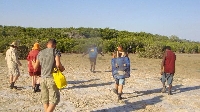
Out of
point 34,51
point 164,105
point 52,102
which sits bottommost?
point 164,105

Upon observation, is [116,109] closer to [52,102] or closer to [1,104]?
[52,102]

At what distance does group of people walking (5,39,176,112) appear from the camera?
6.47 m

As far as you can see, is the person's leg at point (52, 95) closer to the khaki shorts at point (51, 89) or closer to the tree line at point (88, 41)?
the khaki shorts at point (51, 89)

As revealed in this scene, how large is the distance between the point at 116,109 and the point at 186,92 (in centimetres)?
408

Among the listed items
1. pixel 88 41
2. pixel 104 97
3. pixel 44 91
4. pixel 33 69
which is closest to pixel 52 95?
pixel 44 91

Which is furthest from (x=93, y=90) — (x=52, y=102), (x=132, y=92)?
(x=52, y=102)

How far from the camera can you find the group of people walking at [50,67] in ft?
21.2

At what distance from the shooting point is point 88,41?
30.7 metres

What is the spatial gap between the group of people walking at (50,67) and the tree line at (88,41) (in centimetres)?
1188

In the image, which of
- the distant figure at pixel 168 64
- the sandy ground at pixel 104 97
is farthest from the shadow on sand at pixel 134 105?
the distant figure at pixel 168 64

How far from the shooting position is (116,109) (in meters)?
8.52

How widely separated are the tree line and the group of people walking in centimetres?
1188

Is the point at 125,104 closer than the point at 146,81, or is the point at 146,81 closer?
the point at 125,104

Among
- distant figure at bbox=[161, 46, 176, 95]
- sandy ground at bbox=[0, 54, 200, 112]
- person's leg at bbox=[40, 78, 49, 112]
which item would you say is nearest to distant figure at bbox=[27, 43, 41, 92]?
sandy ground at bbox=[0, 54, 200, 112]
